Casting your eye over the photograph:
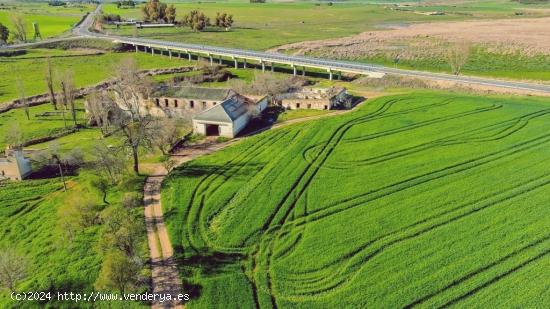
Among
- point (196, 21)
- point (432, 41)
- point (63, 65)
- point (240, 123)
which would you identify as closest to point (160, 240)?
point (240, 123)

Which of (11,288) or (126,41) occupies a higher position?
(126,41)

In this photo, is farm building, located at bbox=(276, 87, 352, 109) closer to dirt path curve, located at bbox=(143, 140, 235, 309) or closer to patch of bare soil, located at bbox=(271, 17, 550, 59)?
dirt path curve, located at bbox=(143, 140, 235, 309)

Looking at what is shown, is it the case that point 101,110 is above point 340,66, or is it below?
below

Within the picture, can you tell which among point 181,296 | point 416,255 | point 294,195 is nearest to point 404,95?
point 294,195

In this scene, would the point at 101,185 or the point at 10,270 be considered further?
the point at 101,185

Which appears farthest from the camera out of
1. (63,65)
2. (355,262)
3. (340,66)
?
(63,65)

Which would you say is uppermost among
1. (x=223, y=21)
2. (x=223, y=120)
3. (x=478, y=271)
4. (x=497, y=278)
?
(x=223, y=21)

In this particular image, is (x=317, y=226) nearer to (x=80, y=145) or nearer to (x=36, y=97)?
(x=80, y=145)

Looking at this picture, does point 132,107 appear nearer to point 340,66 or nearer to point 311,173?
point 311,173
